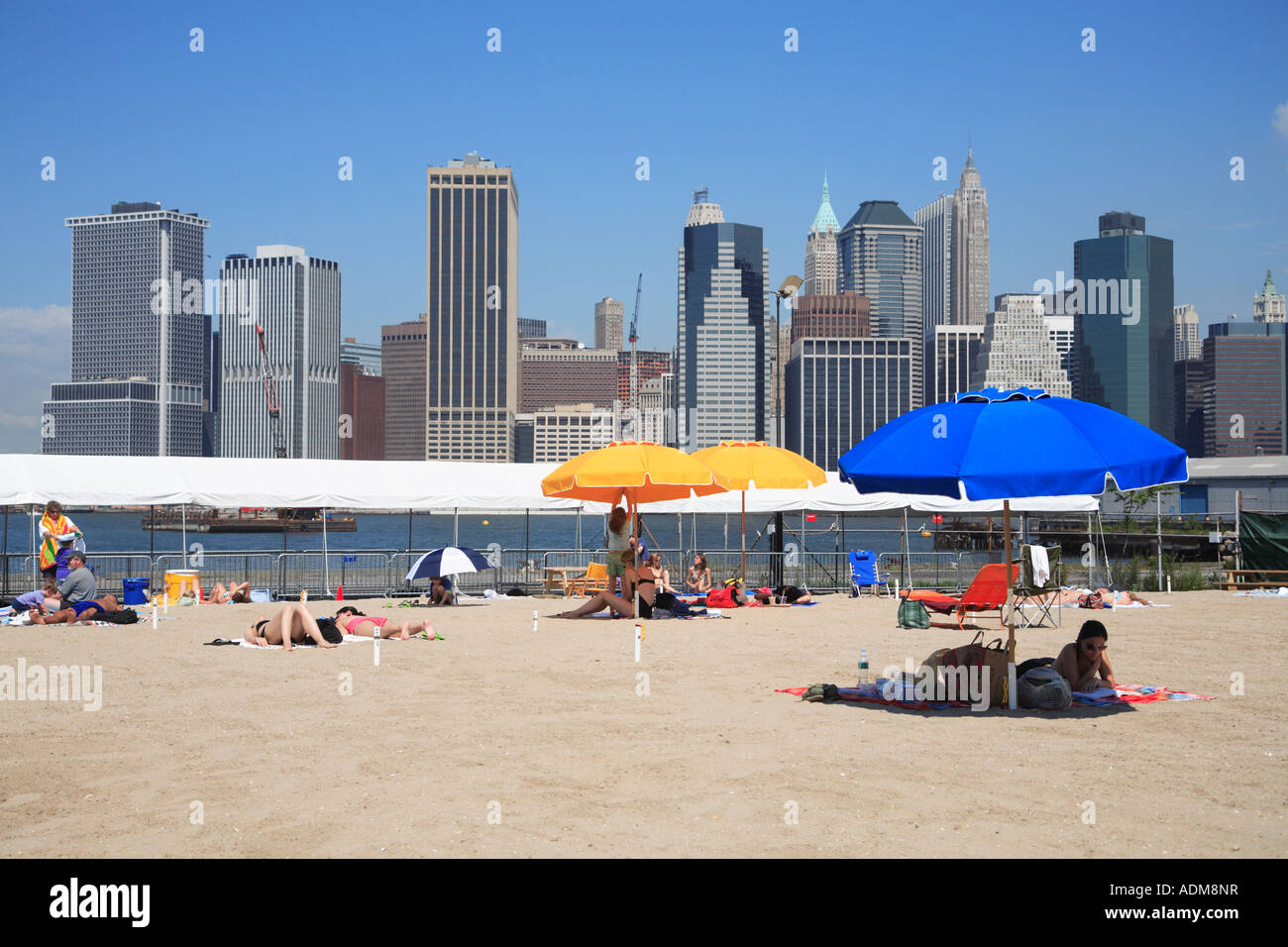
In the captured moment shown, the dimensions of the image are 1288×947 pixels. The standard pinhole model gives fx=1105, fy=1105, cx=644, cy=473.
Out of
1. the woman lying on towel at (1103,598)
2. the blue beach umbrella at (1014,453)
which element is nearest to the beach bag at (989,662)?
the blue beach umbrella at (1014,453)

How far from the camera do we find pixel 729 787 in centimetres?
659

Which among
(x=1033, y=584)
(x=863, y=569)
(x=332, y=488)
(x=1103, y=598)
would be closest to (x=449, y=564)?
(x=332, y=488)

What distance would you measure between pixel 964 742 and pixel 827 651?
5654 mm

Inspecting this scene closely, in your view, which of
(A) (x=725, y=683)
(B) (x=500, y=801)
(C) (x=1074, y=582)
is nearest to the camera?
(B) (x=500, y=801)

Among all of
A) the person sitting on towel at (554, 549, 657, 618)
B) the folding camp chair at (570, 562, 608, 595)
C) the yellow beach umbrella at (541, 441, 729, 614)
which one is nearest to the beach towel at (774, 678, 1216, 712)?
the yellow beach umbrella at (541, 441, 729, 614)

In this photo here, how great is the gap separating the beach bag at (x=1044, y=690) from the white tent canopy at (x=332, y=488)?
11318mm

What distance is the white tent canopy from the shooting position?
70.4 ft

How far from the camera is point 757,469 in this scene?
1991cm

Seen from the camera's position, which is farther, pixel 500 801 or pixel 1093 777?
pixel 1093 777

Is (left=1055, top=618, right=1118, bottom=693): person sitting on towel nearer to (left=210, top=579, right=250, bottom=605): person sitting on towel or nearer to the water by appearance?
(left=210, top=579, right=250, bottom=605): person sitting on towel

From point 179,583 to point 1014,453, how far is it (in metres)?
18.1

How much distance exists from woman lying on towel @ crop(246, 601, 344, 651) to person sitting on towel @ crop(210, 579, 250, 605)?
8.11 metres
